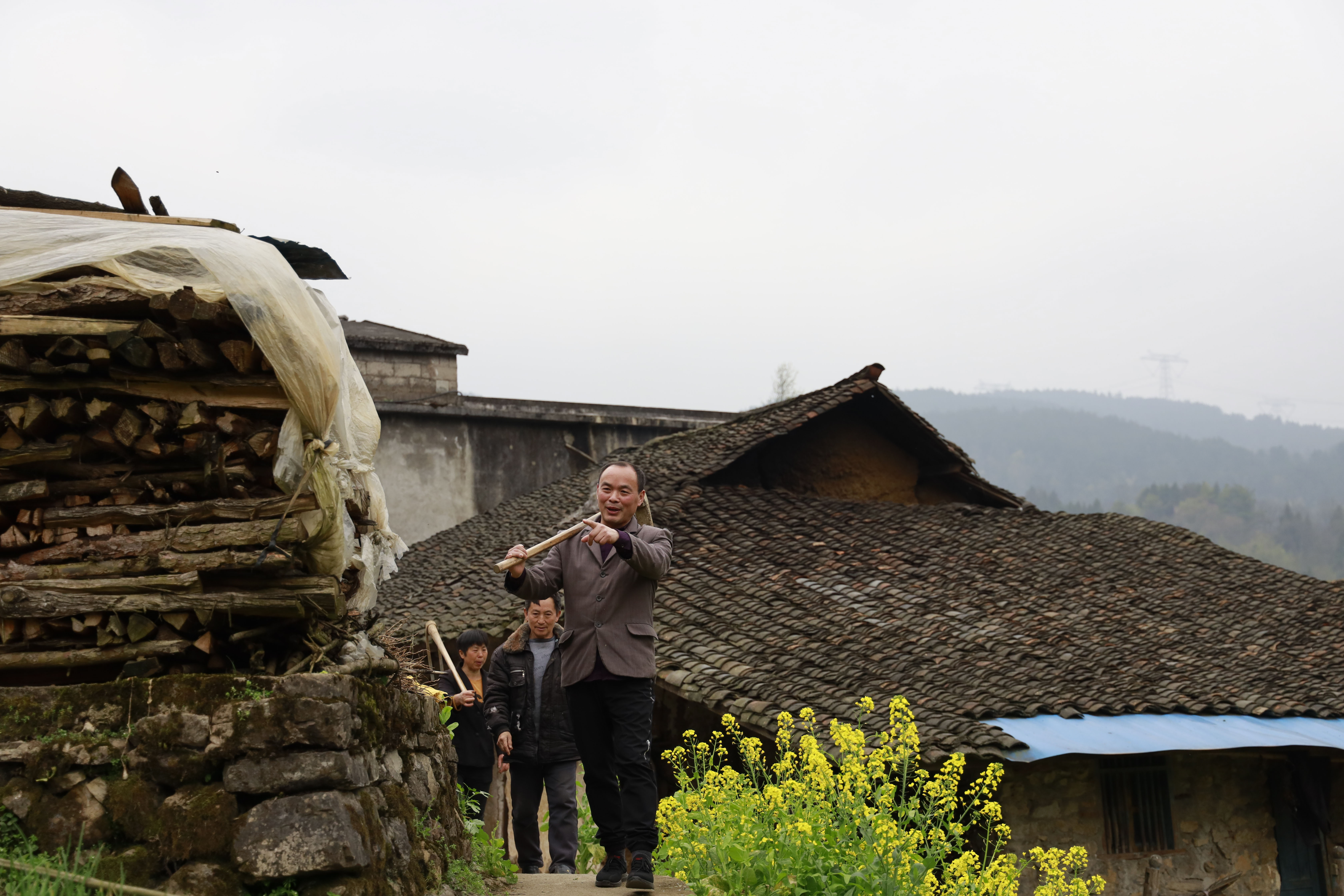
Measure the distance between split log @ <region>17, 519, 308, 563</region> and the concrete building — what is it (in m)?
15.1

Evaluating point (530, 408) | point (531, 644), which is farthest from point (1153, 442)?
point (531, 644)

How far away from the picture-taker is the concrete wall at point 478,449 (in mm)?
19547

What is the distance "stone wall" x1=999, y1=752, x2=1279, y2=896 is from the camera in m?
10.5

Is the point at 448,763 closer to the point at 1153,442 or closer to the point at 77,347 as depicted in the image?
the point at 77,347

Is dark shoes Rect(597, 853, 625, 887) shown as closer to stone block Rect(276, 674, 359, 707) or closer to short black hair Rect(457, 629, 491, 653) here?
stone block Rect(276, 674, 359, 707)

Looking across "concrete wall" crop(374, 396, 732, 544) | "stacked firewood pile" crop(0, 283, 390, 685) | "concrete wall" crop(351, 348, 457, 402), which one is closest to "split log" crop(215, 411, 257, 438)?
"stacked firewood pile" crop(0, 283, 390, 685)

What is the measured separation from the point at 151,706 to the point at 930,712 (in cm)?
704

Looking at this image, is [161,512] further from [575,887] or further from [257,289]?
[575,887]

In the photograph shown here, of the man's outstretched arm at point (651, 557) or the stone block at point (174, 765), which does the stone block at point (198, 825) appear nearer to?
the stone block at point (174, 765)

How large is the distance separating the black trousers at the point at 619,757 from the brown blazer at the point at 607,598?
0.09m

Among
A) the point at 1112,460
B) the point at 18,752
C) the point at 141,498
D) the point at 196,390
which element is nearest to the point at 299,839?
the point at 18,752

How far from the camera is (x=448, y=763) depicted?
18.0 feet

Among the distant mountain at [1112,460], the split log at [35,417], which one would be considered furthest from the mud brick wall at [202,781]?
the distant mountain at [1112,460]

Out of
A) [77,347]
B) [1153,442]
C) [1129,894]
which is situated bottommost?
[1129,894]
